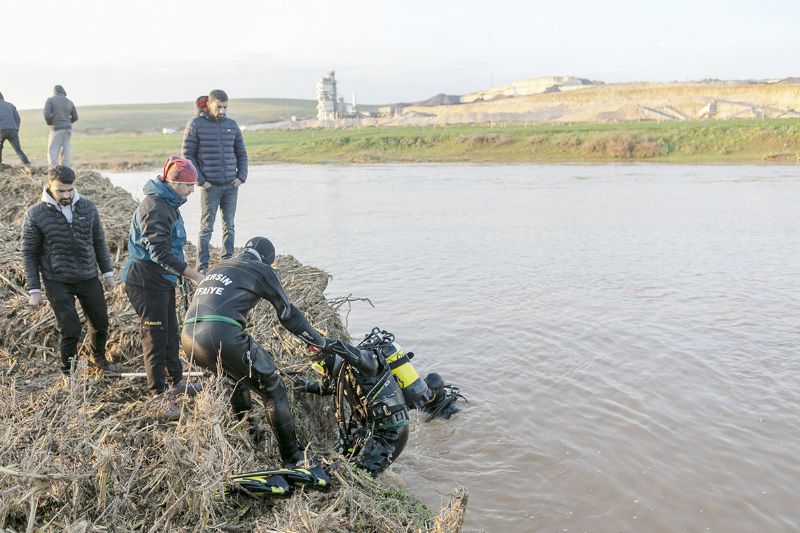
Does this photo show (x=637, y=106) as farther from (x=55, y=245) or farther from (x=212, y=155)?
(x=55, y=245)

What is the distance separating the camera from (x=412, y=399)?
6.00 metres

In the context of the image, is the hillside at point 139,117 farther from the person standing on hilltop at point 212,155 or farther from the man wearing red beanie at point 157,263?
the man wearing red beanie at point 157,263

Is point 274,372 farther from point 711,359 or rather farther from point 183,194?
point 711,359

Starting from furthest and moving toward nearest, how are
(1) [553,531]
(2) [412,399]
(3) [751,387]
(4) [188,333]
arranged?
(3) [751,387], (2) [412,399], (1) [553,531], (4) [188,333]

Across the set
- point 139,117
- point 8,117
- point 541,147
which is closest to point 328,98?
point 541,147

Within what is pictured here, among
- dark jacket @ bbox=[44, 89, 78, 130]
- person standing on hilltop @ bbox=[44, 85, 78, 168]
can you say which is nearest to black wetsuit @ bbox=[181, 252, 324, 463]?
person standing on hilltop @ bbox=[44, 85, 78, 168]

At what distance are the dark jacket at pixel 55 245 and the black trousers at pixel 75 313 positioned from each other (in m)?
0.09

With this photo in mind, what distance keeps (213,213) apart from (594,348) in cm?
559

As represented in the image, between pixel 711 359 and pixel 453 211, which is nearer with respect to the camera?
pixel 711 359

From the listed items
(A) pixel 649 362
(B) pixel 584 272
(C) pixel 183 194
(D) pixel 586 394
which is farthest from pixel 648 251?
(C) pixel 183 194

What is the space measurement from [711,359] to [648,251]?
7.17m

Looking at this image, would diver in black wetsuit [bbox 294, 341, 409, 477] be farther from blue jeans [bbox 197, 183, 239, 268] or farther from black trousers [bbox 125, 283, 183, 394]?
blue jeans [bbox 197, 183, 239, 268]

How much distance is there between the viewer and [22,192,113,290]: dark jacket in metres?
5.87

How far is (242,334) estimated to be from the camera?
4.97m
